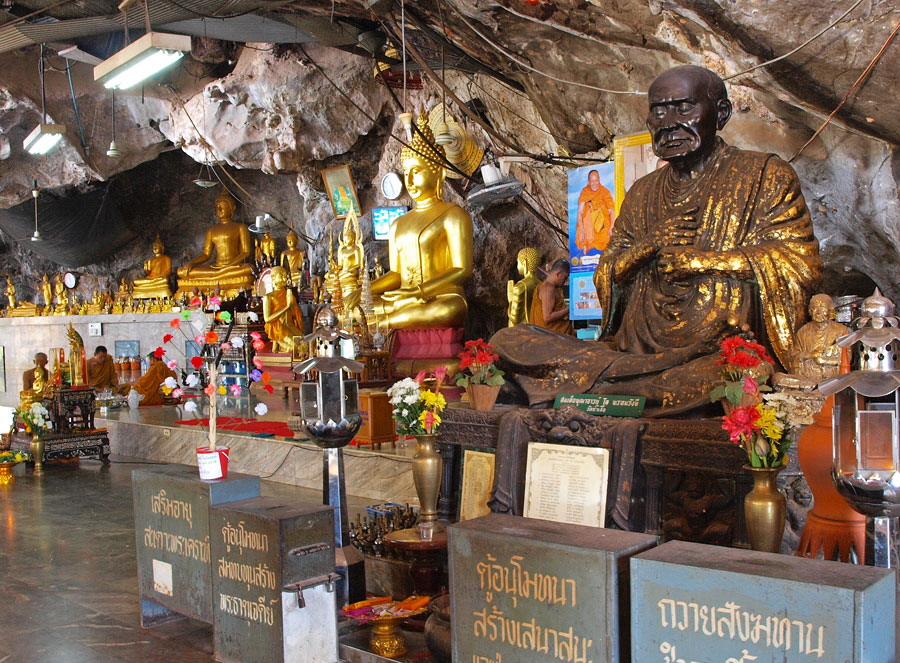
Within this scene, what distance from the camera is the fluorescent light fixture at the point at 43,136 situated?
27.7 ft

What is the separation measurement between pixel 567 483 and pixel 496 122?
602 centimetres

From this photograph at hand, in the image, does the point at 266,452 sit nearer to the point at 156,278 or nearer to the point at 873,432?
the point at 873,432

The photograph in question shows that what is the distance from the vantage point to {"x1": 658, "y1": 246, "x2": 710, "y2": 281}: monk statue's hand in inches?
149

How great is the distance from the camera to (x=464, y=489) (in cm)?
393

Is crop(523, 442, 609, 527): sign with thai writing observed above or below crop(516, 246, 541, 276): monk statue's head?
below

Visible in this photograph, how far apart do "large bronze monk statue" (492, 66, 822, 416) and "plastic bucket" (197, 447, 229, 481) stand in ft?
4.96

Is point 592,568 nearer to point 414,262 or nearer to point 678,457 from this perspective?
point 678,457

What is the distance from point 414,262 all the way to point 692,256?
5.39 metres

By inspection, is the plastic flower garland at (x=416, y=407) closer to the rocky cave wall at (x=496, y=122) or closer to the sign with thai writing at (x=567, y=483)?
the sign with thai writing at (x=567, y=483)

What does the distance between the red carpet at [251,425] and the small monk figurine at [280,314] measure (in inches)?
115

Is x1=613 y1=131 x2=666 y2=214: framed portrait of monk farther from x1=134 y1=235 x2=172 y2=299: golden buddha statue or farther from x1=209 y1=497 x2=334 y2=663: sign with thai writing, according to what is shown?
x1=134 y1=235 x2=172 y2=299: golden buddha statue

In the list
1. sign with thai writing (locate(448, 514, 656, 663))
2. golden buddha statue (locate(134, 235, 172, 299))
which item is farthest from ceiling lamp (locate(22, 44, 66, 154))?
sign with thai writing (locate(448, 514, 656, 663))

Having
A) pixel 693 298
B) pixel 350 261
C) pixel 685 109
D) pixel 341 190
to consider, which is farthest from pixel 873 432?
pixel 341 190

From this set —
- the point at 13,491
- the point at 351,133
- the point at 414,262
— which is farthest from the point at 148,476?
the point at 351,133
